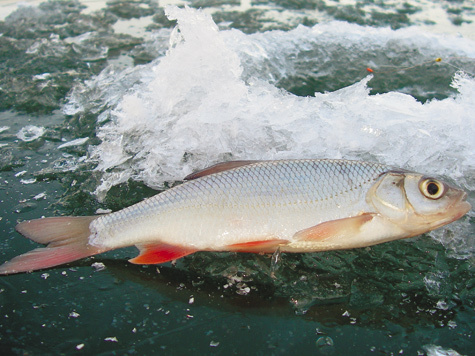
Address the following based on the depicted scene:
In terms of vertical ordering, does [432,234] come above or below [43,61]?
Result: below

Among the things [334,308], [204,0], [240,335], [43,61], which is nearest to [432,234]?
[334,308]

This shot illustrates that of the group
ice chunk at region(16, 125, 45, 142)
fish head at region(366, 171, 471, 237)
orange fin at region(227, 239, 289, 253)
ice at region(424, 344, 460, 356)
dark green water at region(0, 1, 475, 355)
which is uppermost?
fish head at region(366, 171, 471, 237)

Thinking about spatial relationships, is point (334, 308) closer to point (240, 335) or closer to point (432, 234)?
point (240, 335)

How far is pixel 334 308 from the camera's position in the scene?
93.4 inches

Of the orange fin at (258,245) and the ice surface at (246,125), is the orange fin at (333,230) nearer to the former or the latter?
the orange fin at (258,245)

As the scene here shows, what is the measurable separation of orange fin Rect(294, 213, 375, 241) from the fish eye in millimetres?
384

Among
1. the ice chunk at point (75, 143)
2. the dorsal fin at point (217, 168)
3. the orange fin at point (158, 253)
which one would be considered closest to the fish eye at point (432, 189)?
the dorsal fin at point (217, 168)

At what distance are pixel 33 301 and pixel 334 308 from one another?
1671mm

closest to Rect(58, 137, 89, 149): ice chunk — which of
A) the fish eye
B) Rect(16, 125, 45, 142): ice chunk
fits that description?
Rect(16, 125, 45, 142): ice chunk

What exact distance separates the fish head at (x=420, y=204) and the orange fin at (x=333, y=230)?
A: 16cm

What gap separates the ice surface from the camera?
3.62 meters

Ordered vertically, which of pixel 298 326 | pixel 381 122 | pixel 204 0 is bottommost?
pixel 298 326

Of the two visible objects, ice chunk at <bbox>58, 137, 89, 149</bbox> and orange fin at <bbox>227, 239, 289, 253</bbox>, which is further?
ice chunk at <bbox>58, 137, 89, 149</bbox>

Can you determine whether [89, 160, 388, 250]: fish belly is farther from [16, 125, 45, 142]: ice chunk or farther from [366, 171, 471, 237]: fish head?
[16, 125, 45, 142]: ice chunk
